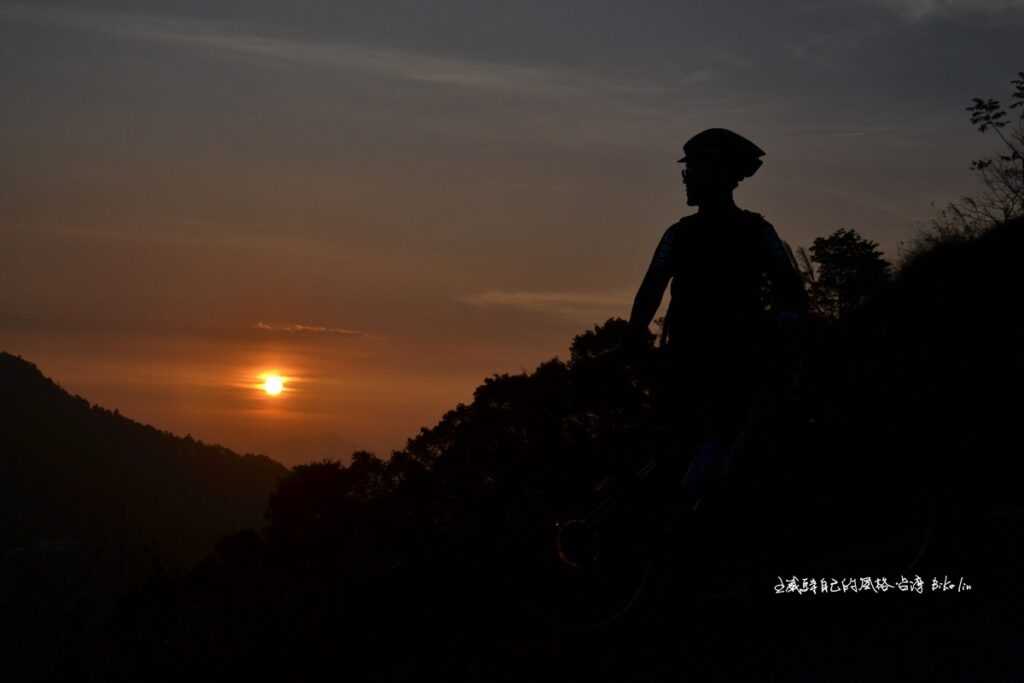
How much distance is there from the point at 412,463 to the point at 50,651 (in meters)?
43.0

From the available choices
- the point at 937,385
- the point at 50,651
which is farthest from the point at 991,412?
the point at 50,651

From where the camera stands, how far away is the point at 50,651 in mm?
9070

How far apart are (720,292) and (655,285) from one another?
1.17 ft

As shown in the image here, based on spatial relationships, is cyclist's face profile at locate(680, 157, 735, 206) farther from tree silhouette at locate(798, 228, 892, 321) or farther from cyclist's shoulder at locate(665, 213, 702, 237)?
tree silhouette at locate(798, 228, 892, 321)

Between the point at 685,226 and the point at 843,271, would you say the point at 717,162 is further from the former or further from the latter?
the point at 843,271

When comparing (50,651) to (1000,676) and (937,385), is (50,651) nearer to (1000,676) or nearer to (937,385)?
(1000,676)

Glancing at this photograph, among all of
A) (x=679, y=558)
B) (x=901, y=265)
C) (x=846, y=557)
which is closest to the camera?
(x=679, y=558)

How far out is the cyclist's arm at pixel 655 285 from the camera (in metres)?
6.31

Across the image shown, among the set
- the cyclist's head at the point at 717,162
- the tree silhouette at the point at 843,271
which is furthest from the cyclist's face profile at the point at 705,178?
the tree silhouette at the point at 843,271

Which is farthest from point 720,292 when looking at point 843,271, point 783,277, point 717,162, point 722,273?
point 843,271

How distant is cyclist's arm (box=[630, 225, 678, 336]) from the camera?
6.31 metres

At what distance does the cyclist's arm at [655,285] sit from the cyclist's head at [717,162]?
0.29 meters

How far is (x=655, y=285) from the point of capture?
6336 mm

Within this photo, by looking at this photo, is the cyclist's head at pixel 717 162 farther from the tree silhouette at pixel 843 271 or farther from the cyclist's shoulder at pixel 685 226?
the tree silhouette at pixel 843 271
